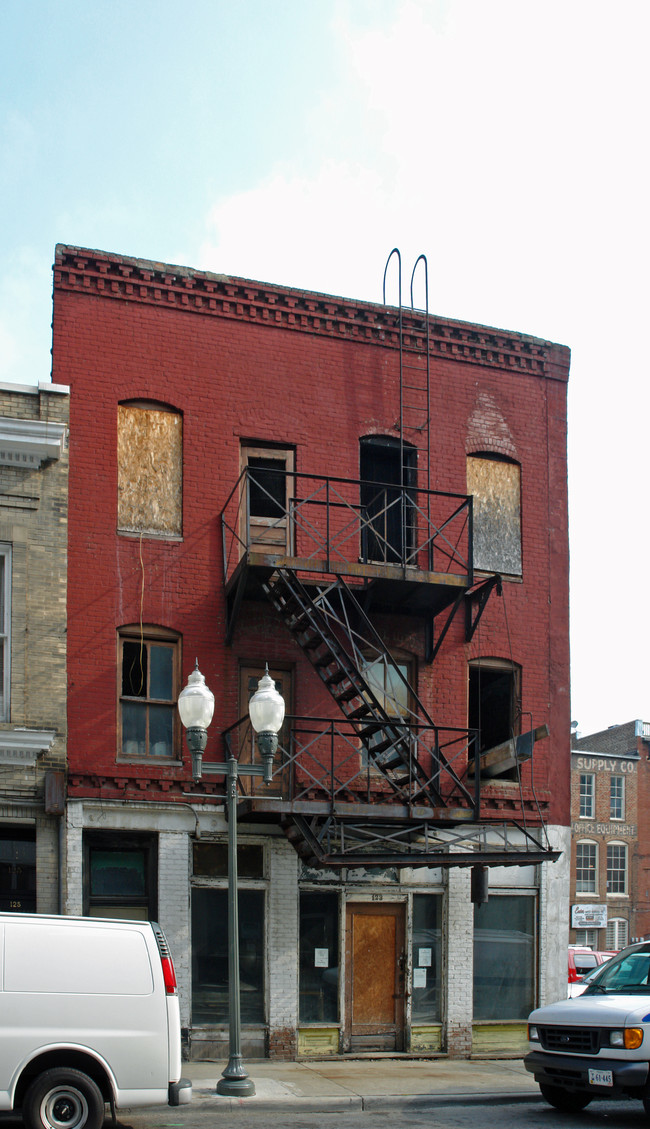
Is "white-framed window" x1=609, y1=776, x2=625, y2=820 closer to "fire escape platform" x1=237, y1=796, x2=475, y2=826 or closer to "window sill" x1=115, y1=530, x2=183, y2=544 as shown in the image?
"fire escape platform" x1=237, y1=796, x2=475, y2=826

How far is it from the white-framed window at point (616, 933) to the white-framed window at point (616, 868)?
1.20 m

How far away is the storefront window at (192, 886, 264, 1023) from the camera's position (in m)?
17.4

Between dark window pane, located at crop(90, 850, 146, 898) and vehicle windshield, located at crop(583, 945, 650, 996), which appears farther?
dark window pane, located at crop(90, 850, 146, 898)

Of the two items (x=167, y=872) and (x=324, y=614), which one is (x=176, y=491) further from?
(x=167, y=872)

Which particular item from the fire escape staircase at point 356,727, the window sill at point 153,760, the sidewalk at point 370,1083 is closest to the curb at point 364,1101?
the sidewalk at point 370,1083

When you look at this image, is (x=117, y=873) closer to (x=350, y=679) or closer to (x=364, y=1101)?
(x=350, y=679)

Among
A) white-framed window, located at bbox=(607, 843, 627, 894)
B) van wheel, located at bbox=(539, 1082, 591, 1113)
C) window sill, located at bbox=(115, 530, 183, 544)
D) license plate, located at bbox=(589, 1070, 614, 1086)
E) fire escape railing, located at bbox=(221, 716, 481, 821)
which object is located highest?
window sill, located at bbox=(115, 530, 183, 544)

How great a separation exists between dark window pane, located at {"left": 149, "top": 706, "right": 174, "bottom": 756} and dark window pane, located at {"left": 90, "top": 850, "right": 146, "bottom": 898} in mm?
1426

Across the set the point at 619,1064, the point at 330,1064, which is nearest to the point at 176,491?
the point at 330,1064

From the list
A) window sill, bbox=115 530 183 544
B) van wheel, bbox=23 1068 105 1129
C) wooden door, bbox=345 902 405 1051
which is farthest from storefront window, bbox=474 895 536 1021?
van wheel, bbox=23 1068 105 1129

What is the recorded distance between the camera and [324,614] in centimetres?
1741

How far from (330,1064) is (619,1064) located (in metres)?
6.04

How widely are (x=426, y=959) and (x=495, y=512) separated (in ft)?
23.2

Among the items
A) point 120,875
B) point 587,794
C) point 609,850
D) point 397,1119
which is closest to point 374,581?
point 120,875
